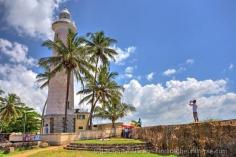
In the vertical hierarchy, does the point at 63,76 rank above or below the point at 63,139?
above

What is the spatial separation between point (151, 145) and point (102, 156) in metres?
5.85

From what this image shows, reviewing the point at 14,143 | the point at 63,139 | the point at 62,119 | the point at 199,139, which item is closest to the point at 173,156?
the point at 199,139

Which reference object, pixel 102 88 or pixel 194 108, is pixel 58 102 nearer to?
pixel 102 88

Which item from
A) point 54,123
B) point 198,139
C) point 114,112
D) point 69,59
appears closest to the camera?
point 198,139

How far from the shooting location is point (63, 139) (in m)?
25.8

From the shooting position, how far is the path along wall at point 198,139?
47.9 feet

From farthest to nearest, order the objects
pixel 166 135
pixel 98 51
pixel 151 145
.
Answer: pixel 98 51 → pixel 151 145 → pixel 166 135

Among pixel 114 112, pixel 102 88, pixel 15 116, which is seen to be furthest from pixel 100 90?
pixel 15 116

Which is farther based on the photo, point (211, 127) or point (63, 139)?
point (63, 139)

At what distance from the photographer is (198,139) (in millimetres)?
16641

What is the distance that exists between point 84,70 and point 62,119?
286 inches

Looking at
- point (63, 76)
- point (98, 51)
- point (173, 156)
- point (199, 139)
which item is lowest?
point (173, 156)

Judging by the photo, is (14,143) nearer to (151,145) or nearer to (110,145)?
(110,145)

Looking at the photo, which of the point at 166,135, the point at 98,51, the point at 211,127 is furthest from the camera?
the point at 98,51
